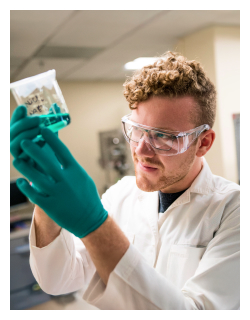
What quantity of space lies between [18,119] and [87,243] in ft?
1.24

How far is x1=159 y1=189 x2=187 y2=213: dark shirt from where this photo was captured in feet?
4.24

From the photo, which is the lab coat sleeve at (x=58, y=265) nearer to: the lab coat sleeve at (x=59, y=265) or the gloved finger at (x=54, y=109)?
the lab coat sleeve at (x=59, y=265)

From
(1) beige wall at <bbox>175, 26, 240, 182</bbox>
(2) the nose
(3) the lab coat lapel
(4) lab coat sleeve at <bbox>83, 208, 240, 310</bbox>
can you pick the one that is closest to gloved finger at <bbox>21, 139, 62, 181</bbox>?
(4) lab coat sleeve at <bbox>83, 208, 240, 310</bbox>

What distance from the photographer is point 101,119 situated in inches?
258

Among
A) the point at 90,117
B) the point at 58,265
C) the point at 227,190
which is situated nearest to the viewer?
the point at 58,265

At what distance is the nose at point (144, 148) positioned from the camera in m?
1.10

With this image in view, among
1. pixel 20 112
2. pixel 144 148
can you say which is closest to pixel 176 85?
pixel 144 148

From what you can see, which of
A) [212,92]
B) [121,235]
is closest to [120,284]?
[121,235]

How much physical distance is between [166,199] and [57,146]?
28.9 inches

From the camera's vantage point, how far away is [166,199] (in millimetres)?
1315

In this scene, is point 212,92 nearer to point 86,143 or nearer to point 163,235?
point 163,235

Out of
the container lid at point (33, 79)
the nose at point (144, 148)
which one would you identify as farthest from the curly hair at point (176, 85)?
the container lid at point (33, 79)

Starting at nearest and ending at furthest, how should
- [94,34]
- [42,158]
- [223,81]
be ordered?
1. [42,158]
2. [223,81]
3. [94,34]

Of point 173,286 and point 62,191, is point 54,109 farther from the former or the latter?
point 173,286
